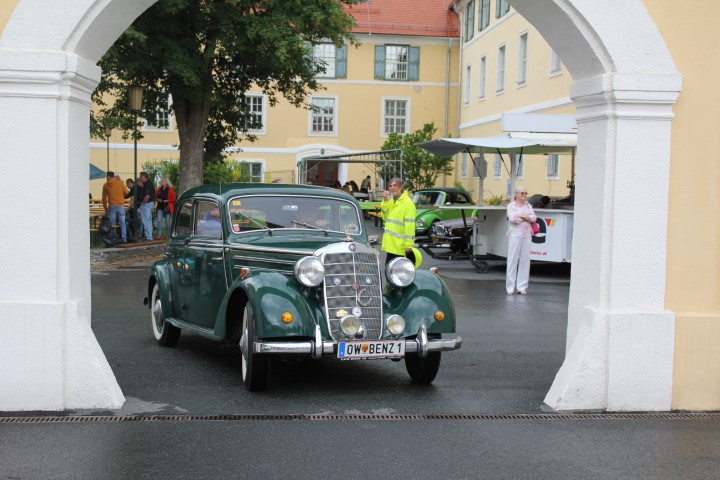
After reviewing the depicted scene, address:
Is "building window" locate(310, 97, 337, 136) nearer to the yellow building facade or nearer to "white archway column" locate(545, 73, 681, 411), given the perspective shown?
the yellow building facade

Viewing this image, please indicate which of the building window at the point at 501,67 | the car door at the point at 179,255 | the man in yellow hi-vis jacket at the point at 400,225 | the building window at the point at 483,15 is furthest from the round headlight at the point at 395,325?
the building window at the point at 483,15

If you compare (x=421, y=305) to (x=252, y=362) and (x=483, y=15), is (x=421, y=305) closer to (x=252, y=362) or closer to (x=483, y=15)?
(x=252, y=362)

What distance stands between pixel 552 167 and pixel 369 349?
2488cm

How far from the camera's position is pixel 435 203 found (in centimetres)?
3159

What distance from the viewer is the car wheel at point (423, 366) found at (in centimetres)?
796

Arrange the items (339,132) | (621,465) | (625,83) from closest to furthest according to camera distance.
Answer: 1. (621,465)
2. (625,83)
3. (339,132)

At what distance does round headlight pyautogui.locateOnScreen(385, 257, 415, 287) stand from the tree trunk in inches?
734

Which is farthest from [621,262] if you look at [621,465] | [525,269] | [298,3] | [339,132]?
[339,132]

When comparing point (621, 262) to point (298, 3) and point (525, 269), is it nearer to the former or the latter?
point (525, 269)

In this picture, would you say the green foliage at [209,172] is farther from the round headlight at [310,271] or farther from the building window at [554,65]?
the round headlight at [310,271]

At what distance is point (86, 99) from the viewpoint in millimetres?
7234

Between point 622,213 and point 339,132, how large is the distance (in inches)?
1622

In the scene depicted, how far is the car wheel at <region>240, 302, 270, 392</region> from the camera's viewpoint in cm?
747

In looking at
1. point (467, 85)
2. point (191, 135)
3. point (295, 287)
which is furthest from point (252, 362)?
point (467, 85)
